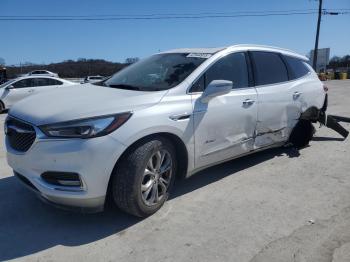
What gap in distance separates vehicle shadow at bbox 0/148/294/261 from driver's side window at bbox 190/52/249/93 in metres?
1.31

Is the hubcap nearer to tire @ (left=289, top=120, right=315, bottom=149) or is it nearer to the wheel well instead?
the wheel well

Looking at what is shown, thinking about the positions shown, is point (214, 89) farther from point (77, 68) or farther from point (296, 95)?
point (77, 68)

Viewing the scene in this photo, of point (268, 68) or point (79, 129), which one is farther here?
point (268, 68)

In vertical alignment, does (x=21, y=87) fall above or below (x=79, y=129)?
below

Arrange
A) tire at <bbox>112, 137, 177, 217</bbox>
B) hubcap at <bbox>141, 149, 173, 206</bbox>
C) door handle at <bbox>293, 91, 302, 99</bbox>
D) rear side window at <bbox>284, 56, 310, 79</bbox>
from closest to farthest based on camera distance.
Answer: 1. tire at <bbox>112, 137, 177, 217</bbox>
2. hubcap at <bbox>141, 149, 173, 206</bbox>
3. door handle at <bbox>293, 91, 302, 99</bbox>
4. rear side window at <bbox>284, 56, 310, 79</bbox>

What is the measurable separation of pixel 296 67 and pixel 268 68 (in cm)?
91

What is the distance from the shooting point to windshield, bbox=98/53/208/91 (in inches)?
176

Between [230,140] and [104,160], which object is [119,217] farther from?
[230,140]

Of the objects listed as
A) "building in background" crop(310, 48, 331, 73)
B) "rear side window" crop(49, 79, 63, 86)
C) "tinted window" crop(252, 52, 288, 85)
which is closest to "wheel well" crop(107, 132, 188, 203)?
"tinted window" crop(252, 52, 288, 85)

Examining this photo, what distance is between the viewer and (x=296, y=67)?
634cm

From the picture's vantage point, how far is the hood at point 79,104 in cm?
358

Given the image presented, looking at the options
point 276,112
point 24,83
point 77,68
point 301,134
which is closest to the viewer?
point 276,112

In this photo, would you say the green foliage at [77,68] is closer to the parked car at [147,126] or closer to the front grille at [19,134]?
the parked car at [147,126]

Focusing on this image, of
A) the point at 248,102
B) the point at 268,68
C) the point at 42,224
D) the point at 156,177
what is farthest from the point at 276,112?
the point at 42,224
